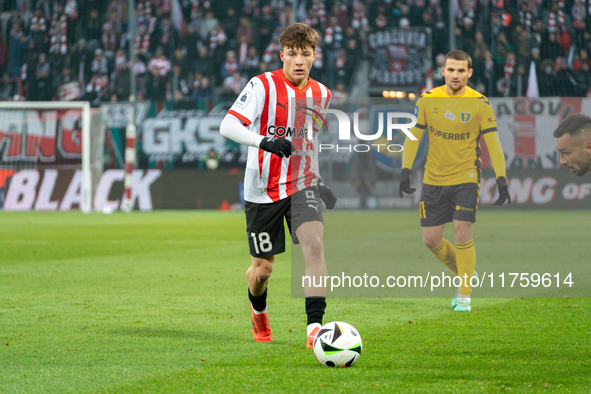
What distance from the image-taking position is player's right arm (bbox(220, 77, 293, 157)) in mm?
4113

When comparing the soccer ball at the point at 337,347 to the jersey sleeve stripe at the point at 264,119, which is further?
the jersey sleeve stripe at the point at 264,119

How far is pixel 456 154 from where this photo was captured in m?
6.04

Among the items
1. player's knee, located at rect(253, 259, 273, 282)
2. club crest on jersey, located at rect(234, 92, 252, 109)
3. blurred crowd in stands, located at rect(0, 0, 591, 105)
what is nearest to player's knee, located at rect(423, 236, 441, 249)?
player's knee, located at rect(253, 259, 273, 282)

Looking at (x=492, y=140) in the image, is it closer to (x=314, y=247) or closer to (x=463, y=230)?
(x=463, y=230)

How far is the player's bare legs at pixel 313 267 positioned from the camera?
167 inches

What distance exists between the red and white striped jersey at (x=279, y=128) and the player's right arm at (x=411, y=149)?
4.79 feet

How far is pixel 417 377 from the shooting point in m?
3.60

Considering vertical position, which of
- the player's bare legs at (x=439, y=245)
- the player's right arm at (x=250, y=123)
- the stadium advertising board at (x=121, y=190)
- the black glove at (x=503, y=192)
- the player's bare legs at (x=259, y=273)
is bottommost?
the stadium advertising board at (x=121, y=190)

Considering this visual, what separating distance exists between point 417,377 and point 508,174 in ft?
10.2

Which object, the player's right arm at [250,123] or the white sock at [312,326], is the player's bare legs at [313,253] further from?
the player's right arm at [250,123]

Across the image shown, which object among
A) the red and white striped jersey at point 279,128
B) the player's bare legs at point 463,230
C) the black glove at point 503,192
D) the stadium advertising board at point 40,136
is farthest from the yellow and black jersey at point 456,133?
the stadium advertising board at point 40,136

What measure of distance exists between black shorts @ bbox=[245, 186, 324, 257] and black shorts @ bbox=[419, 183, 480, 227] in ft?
6.05

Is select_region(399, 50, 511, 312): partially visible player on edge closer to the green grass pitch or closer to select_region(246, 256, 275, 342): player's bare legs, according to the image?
the green grass pitch

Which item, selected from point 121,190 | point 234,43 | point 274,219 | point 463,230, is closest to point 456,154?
point 463,230
